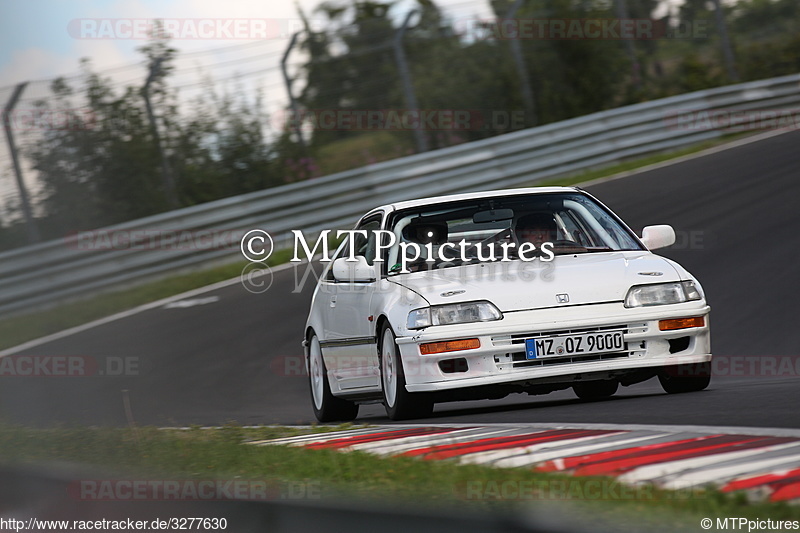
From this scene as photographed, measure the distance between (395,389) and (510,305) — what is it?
2.93 feet

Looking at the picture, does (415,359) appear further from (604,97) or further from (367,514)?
(604,97)

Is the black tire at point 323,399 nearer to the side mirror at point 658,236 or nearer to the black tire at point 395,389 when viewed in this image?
the black tire at point 395,389

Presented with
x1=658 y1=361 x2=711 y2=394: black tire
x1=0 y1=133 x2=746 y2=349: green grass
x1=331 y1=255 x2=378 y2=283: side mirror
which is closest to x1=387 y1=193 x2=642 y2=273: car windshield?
x1=331 y1=255 x2=378 y2=283: side mirror

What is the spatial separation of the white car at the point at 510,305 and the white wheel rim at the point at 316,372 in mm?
423

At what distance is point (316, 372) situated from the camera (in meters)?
8.83

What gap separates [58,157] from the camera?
663 inches

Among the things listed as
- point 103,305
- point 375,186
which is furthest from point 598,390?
point 375,186

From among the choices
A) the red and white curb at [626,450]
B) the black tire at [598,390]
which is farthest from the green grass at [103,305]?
the red and white curb at [626,450]

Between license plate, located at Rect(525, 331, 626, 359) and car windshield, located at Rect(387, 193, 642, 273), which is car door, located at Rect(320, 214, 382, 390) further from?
license plate, located at Rect(525, 331, 626, 359)

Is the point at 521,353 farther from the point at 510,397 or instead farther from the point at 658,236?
the point at 510,397

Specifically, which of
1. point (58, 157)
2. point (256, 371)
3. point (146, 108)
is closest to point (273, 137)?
point (146, 108)

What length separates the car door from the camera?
307 inches

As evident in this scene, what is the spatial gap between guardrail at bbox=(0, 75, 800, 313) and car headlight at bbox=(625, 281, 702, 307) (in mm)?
9214

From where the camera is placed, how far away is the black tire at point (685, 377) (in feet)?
24.0
